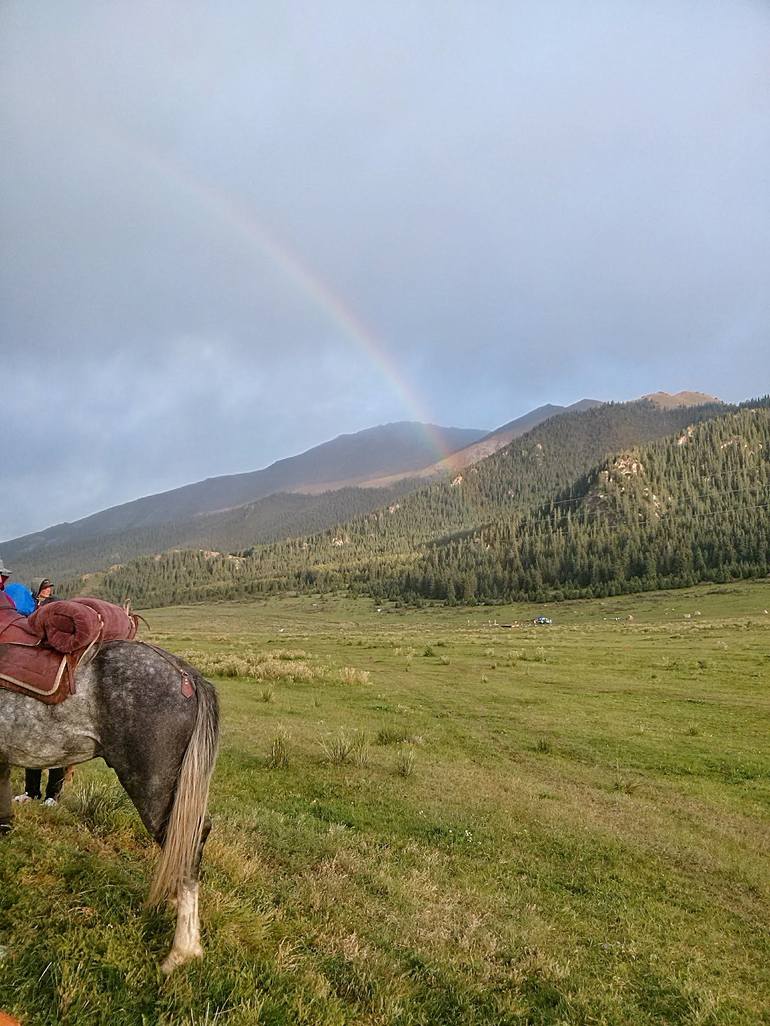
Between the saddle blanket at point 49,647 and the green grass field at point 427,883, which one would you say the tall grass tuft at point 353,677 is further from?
the saddle blanket at point 49,647

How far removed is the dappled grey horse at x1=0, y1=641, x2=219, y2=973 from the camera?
4746mm

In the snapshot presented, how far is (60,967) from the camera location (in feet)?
13.1

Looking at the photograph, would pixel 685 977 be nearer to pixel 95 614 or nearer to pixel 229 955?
pixel 229 955

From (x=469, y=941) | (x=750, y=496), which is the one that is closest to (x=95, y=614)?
(x=469, y=941)

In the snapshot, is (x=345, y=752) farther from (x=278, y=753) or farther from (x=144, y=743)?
(x=144, y=743)

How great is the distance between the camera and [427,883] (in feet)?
22.6

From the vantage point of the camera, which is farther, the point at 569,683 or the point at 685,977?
the point at 569,683

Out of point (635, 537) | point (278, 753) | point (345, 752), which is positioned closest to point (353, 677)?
point (345, 752)

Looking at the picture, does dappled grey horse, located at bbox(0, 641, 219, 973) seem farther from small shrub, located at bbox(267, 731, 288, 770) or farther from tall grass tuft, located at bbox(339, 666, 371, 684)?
A: tall grass tuft, located at bbox(339, 666, 371, 684)

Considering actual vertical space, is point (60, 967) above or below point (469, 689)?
above

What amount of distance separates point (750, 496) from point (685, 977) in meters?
166

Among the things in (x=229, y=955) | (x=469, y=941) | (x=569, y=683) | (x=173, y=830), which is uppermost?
(x=173, y=830)

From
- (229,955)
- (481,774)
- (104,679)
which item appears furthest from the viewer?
(481,774)

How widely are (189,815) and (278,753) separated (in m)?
7.80
